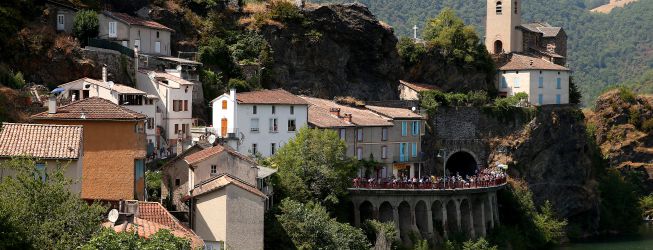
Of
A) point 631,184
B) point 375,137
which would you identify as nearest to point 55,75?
point 375,137

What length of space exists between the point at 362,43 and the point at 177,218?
44215mm

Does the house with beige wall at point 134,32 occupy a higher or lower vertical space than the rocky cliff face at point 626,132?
higher

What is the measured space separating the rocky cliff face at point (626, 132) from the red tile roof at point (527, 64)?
73.2 feet

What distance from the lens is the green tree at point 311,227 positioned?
6800 cm

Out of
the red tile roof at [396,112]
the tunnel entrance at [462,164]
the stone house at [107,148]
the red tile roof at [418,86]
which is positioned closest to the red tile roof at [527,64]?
the red tile roof at [418,86]

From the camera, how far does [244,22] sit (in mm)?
96250

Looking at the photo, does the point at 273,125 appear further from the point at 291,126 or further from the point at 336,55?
the point at 336,55

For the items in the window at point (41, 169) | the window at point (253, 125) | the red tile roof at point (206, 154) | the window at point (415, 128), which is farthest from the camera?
the window at point (415, 128)

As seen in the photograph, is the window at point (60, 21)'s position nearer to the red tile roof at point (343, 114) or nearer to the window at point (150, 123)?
the window at point (150, 123)

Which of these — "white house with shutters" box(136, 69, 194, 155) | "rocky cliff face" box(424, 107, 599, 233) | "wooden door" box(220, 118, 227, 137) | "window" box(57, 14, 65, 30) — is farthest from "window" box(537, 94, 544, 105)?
"window" box(57, 14, 65, 30)

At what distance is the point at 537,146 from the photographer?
11169 cm

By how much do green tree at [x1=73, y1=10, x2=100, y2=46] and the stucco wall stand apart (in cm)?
2215

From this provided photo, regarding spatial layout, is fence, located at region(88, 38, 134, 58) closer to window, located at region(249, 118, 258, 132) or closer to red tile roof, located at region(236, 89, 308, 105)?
red tile roof, located at region(236, 89, 308, 105)

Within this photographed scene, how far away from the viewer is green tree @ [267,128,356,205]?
7469 cm
